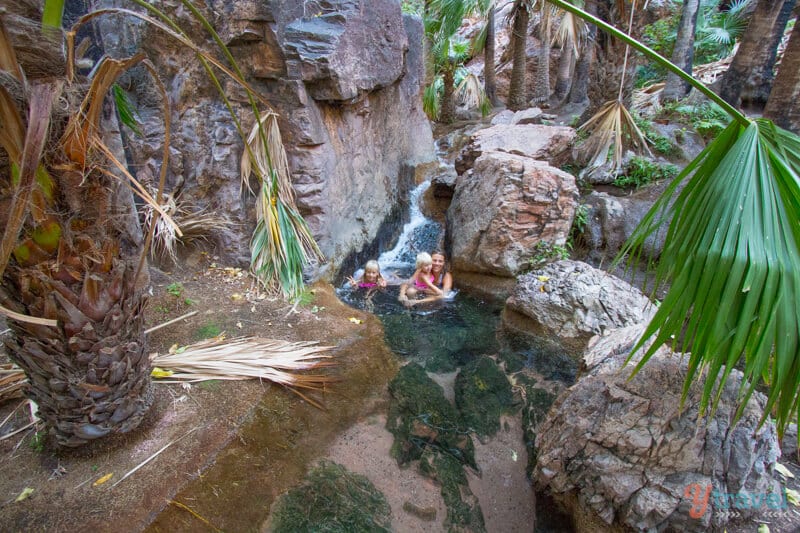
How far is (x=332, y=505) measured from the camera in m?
2.51

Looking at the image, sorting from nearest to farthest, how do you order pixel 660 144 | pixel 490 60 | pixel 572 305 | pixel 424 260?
pixel 572 305
pixel 424 260
pixel 660 144
pixel 490 60

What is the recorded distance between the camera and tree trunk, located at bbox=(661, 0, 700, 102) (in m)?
8.66

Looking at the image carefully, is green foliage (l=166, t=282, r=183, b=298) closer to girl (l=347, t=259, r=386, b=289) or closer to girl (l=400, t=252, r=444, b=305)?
girl (l=347, t=259, r=386, b=289)

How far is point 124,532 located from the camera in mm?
2135

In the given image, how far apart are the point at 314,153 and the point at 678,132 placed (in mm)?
5802

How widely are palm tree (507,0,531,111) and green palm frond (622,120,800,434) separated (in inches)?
371

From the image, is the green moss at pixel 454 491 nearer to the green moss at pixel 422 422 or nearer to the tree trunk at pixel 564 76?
the green moss at pixel 422 422

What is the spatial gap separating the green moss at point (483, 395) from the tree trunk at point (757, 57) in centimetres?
746

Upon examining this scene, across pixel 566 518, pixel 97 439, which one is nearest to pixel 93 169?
pixel 97 439

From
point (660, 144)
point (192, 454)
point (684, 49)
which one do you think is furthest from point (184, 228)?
point (684, 49)

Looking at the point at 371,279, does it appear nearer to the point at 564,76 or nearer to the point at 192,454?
the point at 192,454

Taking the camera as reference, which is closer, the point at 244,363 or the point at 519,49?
the point at 244,363

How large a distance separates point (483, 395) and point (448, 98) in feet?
29.4

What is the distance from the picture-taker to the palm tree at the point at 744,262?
4.91ft
